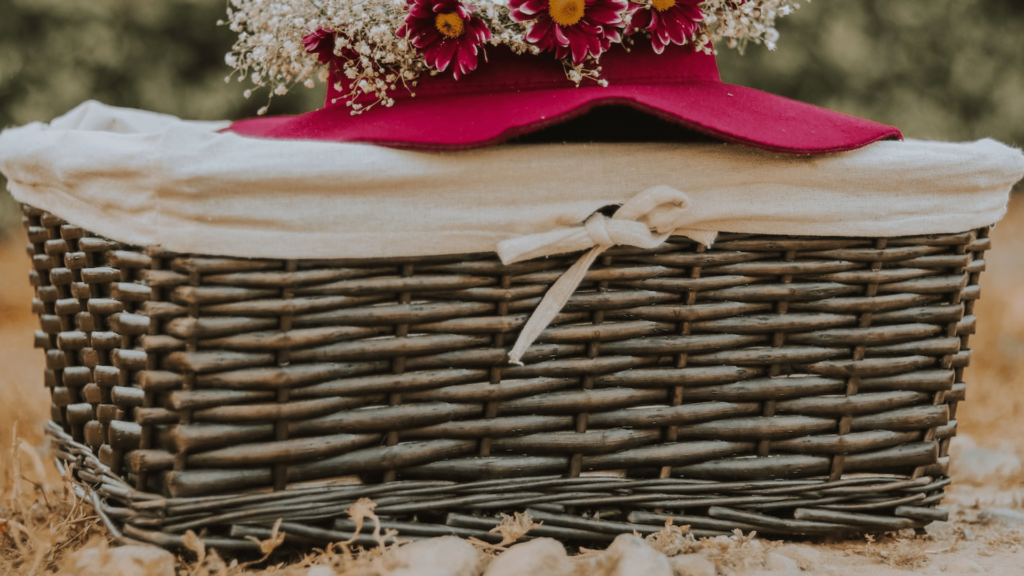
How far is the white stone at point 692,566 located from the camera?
0.92m

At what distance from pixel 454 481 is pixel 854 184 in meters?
0.57

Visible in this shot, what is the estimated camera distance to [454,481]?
3.18 ft

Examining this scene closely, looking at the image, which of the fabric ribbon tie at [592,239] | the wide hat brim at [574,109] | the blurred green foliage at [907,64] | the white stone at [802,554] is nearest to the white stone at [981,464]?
the white stone at [802,554]

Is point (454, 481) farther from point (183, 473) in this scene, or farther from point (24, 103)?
point (24, 103)

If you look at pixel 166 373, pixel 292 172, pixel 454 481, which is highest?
pixel 292 172

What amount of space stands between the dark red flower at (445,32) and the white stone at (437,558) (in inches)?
19.9

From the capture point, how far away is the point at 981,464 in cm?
150

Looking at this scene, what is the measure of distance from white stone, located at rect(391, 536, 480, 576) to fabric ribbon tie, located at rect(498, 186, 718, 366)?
201 mm

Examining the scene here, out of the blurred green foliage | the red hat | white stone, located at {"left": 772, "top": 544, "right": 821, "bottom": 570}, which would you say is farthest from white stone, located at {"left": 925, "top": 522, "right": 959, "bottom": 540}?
the blurred green foliage

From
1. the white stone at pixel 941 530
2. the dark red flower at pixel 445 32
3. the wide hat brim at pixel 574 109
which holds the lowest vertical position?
the white stone at pixel 941 530

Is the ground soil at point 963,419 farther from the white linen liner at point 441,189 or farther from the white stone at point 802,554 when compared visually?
the white linen liner at point 441,189

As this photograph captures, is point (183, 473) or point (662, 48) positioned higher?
point (662, 48)

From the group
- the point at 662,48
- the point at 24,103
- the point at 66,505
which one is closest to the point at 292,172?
the point at 662,48

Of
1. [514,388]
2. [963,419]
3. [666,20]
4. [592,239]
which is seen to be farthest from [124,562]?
[963,419]
